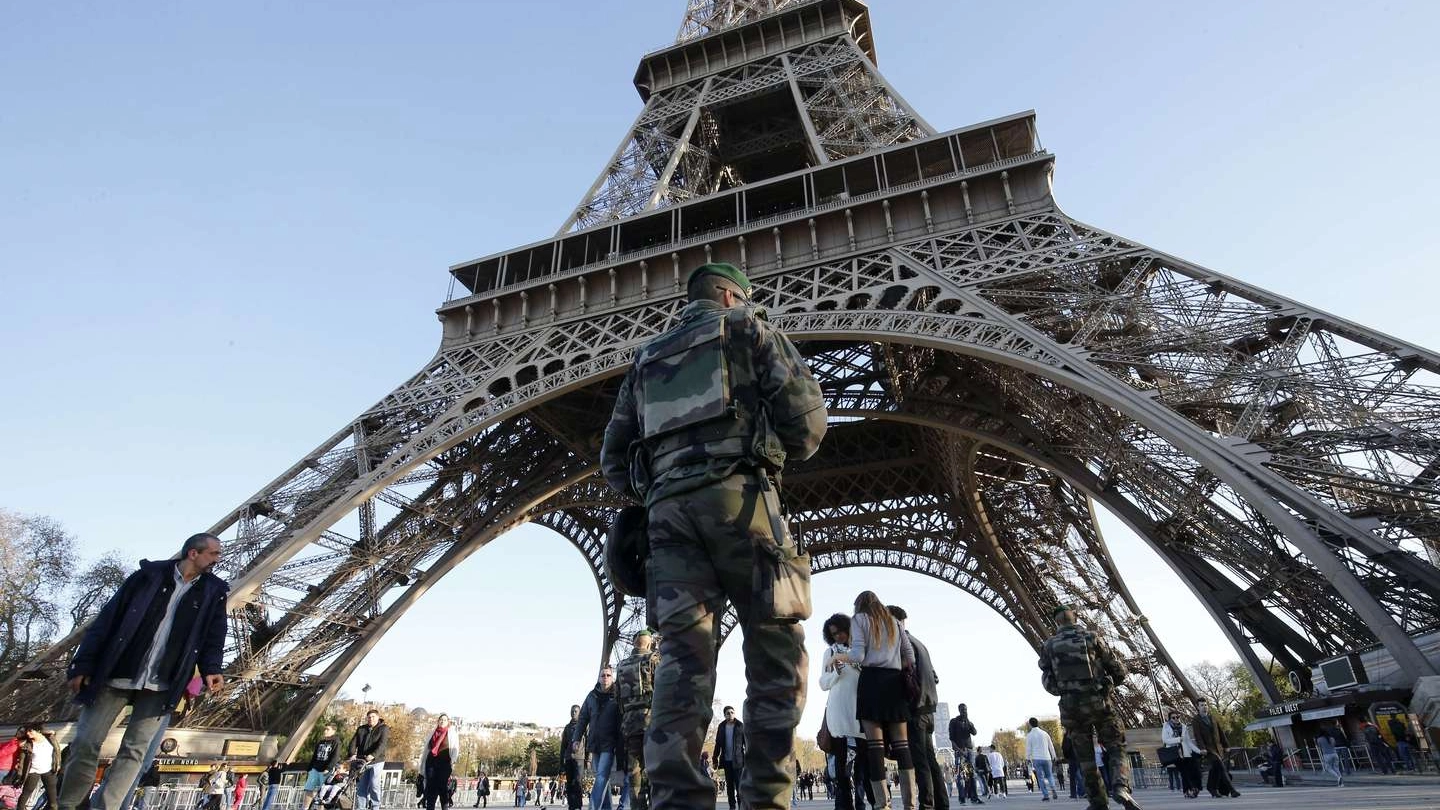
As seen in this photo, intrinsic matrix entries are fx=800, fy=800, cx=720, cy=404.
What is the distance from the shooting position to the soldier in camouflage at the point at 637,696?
677 cm

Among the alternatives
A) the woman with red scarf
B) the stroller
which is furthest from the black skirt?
the stroller

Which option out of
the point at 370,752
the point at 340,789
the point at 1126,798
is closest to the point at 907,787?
the point at 1126,798

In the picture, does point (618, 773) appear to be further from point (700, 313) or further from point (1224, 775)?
point (700, 313)

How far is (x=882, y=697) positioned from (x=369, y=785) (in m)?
7.64

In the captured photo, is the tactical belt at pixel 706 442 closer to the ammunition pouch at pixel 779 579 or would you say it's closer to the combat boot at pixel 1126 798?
the ammunition pouch at pixel 779 579

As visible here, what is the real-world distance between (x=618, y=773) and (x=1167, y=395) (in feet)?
28.8

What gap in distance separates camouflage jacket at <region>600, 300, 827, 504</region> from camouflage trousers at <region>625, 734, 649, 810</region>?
4870mm

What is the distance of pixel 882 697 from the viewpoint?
187 inches

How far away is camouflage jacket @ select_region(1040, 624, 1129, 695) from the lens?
5.61 metres

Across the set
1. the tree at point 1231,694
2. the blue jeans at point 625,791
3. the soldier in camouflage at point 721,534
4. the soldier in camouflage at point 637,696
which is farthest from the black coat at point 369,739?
the tree at point 1231,694

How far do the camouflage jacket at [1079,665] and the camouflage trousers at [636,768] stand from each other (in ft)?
11.2

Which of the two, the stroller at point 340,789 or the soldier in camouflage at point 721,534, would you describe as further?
the stroller at point 340,789

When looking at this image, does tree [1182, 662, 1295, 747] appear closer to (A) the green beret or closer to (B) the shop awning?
(B) the shop awning

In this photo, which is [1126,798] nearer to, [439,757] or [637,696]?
[637,696]
